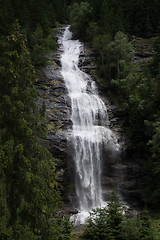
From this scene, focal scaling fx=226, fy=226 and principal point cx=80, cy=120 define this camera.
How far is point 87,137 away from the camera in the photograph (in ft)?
71.8

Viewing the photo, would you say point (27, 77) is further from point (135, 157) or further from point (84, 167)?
point (135, 157)

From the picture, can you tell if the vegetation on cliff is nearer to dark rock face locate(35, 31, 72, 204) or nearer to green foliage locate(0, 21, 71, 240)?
dark rock face locate(35, 31, 72, 204)

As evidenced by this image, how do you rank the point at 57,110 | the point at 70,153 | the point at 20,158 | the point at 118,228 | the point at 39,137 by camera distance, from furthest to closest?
the point at 57,110
the point at 70,153
the point at 118,228
the point at 39,137
the point at 20,158

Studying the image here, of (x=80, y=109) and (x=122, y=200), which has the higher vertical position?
(x=80, y=109)

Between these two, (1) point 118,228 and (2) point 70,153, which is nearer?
(1) point 118,228

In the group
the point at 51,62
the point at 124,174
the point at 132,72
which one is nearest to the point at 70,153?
the point at 124,174

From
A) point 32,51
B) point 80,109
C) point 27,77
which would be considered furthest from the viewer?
point 32,51

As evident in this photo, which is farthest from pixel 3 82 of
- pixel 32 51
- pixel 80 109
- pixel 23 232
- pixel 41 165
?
pixel 32 51

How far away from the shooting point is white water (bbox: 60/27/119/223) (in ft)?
65.4

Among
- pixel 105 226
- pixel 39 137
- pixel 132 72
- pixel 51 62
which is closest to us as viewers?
pixel 39 137

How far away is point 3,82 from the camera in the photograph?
28.2 feet

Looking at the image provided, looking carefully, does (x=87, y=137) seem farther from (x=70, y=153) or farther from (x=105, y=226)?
(x=105, y=226)

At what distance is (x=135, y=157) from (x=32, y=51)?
61.7 feet

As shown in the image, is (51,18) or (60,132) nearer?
(60,132)
